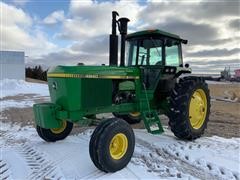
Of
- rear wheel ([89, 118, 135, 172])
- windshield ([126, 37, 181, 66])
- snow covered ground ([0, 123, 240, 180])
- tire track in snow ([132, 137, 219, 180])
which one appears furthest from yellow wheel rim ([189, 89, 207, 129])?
rear wheel ([89, 118, 135, 172])

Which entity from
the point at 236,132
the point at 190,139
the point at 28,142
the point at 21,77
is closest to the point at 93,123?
the point at 28,142

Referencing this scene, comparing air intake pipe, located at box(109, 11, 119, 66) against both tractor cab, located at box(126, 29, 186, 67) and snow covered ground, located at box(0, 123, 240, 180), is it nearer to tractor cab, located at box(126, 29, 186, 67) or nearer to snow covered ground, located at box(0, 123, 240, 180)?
tractor cab, located at box(126, 29, 186, 67)

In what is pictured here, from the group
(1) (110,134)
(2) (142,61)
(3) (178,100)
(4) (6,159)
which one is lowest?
(4) (6,159)

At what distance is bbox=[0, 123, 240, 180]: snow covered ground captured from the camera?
4634 millimetres

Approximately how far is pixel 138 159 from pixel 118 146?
46 cm

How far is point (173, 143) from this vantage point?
6297 millimetres

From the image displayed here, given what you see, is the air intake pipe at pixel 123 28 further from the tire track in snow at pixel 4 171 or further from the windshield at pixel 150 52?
the tire track in snow at pixel 4 171

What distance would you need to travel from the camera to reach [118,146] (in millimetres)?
5062

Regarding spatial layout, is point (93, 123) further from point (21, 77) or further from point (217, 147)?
point (21, 77)

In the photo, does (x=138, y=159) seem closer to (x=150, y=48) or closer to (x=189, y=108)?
(x=189, y=108)

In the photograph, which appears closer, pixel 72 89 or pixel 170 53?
pixel 72 89

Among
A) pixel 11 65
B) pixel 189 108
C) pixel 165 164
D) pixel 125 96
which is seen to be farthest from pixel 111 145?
pixel 11 65

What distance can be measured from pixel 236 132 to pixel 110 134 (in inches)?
160

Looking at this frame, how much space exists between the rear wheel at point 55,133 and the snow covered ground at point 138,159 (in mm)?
135
